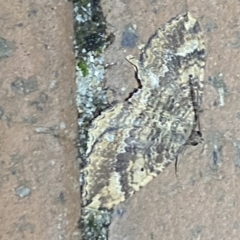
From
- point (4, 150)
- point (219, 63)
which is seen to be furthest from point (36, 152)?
point (219, 63)

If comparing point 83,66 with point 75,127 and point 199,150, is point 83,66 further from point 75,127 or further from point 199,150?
point 199,150

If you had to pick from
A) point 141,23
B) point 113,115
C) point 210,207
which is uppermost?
point 141,23

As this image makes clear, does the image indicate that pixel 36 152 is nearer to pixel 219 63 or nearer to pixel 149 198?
pixel 149 198

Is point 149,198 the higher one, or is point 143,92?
point 143,92
